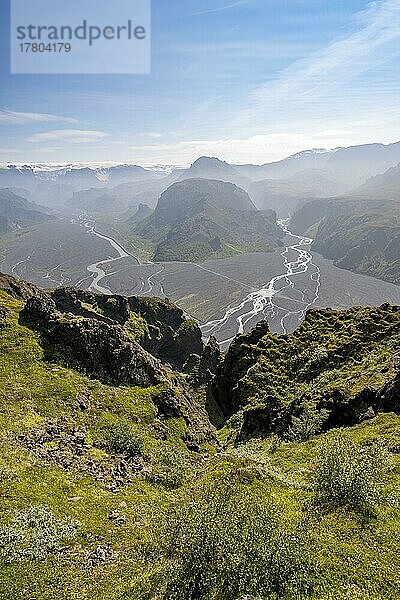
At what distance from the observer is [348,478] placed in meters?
26.9

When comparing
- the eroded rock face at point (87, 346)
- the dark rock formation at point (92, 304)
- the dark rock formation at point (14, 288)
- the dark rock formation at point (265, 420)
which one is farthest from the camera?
the dark rock formation at point (92, 304)

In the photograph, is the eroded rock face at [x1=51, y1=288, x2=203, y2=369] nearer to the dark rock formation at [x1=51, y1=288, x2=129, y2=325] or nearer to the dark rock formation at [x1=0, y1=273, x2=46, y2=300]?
the dark rock formation at [x1=51, y1=288, x2=129, y2=325]

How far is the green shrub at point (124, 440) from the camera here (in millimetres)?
41334

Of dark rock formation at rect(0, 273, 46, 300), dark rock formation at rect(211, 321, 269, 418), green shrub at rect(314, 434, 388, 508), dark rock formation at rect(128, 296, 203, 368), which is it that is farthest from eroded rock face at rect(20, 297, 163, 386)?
dark rock formation at rect(128, 296, 203, 368)

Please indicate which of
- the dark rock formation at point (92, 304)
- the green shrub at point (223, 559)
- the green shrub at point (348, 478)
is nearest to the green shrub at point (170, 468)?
the green shrub at point (348, 478)

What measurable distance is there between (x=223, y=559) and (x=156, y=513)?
38.1 feet

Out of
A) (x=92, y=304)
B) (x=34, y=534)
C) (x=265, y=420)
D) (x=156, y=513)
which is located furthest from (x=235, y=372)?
(x=34, y=534)

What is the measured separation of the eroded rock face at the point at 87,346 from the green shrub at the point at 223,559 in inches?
1359

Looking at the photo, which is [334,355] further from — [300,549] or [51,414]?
[300,549]

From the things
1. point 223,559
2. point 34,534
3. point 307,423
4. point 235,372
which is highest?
point 223,559

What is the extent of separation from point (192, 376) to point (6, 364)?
73758mm

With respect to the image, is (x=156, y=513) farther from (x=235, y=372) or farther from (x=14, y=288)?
(x=14, y=288)

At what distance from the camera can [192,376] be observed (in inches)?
4596

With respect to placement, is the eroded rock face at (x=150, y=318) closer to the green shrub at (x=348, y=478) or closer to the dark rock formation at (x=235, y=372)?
the dark rock formation at (x=235, y=372)
